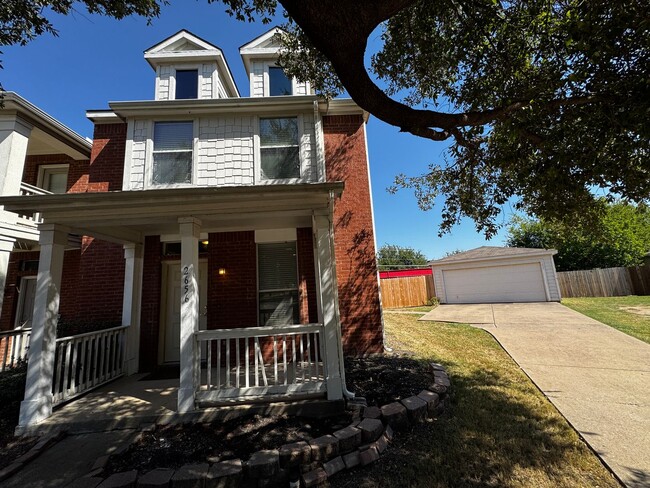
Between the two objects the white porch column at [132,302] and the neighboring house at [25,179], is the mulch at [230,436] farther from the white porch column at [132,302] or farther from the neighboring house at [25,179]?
the neighboring house at [25,179]

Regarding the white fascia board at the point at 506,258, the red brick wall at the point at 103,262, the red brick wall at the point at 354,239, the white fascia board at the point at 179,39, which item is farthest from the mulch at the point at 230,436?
the white fascia board at the point at 506,258

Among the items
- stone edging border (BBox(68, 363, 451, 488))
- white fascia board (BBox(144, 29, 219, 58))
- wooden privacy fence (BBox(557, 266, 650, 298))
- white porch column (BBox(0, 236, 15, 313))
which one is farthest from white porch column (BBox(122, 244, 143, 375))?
wooden privacy fence (BBox(557, 266, 650, 298))

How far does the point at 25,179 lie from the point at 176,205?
26.1 ft

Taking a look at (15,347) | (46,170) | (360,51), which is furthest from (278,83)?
(15,347)

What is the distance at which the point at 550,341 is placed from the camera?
7.70 meters

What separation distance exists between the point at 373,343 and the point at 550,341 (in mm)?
4781

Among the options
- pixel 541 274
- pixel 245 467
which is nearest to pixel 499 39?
pixel 245 467

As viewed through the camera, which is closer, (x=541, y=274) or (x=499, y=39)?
(x=499, y=39)

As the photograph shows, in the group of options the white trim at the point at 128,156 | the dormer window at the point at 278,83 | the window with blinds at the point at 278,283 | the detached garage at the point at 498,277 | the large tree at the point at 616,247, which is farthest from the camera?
the large tree at the point at 616,247

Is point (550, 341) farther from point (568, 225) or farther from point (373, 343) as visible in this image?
point (373, 343)

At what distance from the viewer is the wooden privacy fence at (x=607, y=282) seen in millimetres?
16266

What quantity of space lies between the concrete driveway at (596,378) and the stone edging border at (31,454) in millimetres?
6158

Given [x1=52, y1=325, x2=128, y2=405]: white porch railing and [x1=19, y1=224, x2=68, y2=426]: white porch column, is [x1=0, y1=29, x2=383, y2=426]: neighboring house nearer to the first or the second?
[x1=52, y1=325, x2=128, y2=405]: white porch railing

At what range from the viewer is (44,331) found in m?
4.36
